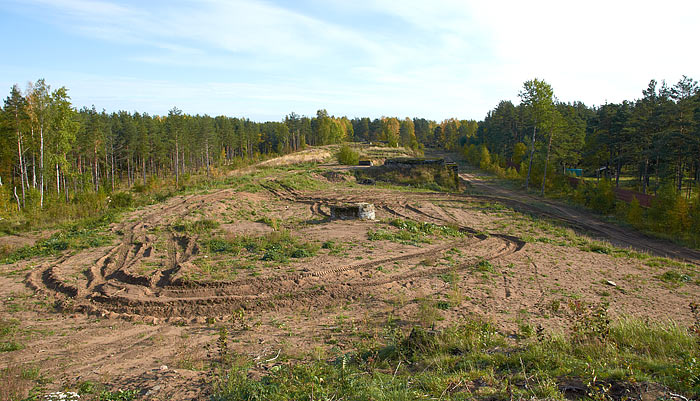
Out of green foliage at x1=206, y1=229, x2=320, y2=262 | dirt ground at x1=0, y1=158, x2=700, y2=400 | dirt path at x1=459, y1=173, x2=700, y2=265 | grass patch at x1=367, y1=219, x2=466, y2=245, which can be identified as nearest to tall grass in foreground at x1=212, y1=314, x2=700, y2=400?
dirt ground at x1=0, y1=158, x2=700, y2=400

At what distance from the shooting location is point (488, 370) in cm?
528

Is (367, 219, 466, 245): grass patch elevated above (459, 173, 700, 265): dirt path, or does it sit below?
above

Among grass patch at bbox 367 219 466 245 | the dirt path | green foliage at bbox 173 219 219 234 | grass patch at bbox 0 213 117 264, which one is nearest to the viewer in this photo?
grass patch at bbox 0 213 117 264

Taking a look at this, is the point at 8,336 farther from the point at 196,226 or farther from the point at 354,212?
the point at 354,212

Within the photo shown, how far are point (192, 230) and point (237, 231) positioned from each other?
2034mm

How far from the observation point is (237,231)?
57.4 ft

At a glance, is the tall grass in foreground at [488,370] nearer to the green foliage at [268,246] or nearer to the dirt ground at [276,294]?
the dirt ground at [276,294]

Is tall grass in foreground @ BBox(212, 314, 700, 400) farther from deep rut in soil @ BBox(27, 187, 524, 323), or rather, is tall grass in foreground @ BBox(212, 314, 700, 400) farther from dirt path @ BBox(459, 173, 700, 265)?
dirt path @ BBox(459, 173, 700, 265)

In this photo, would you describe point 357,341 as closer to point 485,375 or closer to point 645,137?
point 485,375

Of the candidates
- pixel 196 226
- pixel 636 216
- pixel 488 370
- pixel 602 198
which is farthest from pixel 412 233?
pixel 602 198

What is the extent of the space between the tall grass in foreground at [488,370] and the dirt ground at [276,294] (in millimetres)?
872

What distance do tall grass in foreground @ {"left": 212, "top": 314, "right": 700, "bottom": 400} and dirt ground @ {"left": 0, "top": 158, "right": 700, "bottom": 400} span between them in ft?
2.86

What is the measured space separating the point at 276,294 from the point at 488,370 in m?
6.56

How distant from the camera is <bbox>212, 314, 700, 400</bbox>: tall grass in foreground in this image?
14.5 ft
